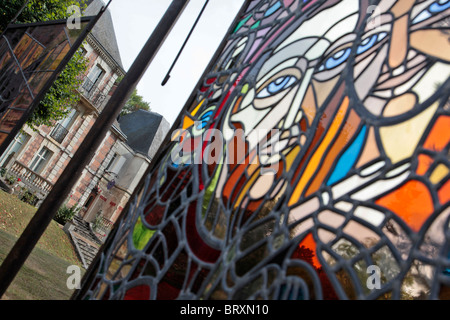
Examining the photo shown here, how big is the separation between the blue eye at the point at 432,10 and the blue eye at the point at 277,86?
49 cm

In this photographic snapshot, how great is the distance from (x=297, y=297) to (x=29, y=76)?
4366 millimetres

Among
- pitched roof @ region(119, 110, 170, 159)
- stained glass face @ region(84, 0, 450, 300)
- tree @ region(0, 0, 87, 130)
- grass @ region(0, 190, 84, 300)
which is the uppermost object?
pitched roof @ region(119, 110, 170, 159)

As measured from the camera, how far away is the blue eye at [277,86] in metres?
1.55

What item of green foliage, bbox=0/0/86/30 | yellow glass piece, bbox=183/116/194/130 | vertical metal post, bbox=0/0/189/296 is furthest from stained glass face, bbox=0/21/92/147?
green foliage, bbox=0/0/86/30

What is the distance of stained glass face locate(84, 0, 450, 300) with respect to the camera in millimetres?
914

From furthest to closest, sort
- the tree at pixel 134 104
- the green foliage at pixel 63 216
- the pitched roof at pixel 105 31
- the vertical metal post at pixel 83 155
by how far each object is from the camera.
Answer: the tree at pixel 134 104 < the pitched roof at pixel 105 31 < the green foliage at pixel 63 216 < the vertical metal post at pixel 83 155

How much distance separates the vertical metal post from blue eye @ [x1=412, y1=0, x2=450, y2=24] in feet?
5.01

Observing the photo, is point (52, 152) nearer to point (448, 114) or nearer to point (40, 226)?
point (40, 226)

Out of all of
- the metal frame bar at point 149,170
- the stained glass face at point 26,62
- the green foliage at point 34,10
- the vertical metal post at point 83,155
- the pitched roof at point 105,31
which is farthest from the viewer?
the pitched roof at point 105,31

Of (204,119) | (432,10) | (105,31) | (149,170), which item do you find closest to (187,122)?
(204,119)

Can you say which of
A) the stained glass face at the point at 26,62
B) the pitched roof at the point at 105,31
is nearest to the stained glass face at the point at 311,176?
the stained glass face at the point at 26,62

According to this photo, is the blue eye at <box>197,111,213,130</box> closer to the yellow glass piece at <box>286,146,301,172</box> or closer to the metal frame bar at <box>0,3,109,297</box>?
the yellow glass piece at <box>286,146,301,172</box>

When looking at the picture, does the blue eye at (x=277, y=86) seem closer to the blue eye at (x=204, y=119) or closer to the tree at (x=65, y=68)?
the blue eye at (x=204, y=119)
